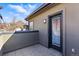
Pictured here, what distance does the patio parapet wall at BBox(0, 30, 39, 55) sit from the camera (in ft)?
18.1

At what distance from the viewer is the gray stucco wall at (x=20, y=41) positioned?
219 inches

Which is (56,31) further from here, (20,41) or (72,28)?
(20,41)

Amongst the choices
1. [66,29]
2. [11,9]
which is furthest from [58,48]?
[11,9]

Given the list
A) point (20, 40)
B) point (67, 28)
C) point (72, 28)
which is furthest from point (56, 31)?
point (20, 40)

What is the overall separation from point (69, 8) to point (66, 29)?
906 millimetres

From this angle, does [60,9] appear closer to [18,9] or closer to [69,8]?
[69,8]

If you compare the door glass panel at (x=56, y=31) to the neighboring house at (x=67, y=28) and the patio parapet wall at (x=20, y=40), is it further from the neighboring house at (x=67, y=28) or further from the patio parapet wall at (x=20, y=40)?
the patio parapet wall at (x=20, y=40)

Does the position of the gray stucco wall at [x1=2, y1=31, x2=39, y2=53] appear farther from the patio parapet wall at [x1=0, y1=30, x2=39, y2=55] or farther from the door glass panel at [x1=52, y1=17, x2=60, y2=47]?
the door glass panel at [x1=52, y1=17, x2=60, y2=47]

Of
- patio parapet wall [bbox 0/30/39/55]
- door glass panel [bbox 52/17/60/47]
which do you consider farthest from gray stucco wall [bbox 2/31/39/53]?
door glass panel [bbox 52/17/60/47]

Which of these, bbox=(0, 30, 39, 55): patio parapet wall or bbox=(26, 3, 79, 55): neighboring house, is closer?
bbox=(26, 3, 79, 55): neighboring house

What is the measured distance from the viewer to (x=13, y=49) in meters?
5.89

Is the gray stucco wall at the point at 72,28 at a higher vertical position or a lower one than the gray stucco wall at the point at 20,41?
higher

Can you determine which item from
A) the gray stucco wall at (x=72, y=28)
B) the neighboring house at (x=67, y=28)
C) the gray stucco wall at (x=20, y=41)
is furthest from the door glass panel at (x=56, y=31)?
the gray stucco wall at (x=20, y=41)

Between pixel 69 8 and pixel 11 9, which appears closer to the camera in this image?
pixel 69 8
